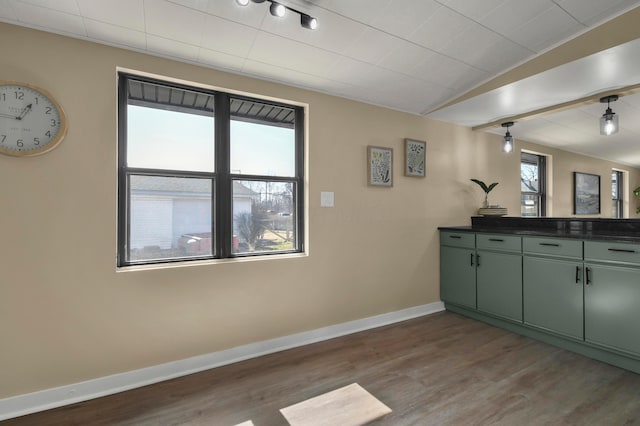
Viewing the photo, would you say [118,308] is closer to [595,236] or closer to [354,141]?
[354,141]

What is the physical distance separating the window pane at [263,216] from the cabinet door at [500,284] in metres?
2.06

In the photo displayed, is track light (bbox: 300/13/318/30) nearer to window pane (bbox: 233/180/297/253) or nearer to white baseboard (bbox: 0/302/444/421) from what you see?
window pane (bbox: 233/180/297/253)

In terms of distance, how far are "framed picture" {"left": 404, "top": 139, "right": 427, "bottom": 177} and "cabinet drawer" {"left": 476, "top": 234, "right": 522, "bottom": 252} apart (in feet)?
3.11

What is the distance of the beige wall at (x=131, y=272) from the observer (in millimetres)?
1842

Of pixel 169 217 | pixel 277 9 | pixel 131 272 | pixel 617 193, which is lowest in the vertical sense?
pixel 131 272

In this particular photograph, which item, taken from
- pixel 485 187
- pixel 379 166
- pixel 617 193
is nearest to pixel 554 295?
pixel 485 187

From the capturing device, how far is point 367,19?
203 cm

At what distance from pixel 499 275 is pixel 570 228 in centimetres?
84

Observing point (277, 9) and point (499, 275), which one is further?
point (499, 275)

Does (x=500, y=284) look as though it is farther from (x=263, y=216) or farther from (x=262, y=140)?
(x=262, y=140)

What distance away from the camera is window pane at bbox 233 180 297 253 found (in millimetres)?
2576

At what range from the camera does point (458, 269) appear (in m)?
3.49

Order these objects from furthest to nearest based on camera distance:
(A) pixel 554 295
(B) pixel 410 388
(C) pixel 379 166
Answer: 1. (C) pixel 379 166
2. (A) pixel 554 295
3. (B) pixel 410 388

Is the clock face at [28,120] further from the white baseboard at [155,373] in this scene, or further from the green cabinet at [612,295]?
the green cabinet at [612,295]
